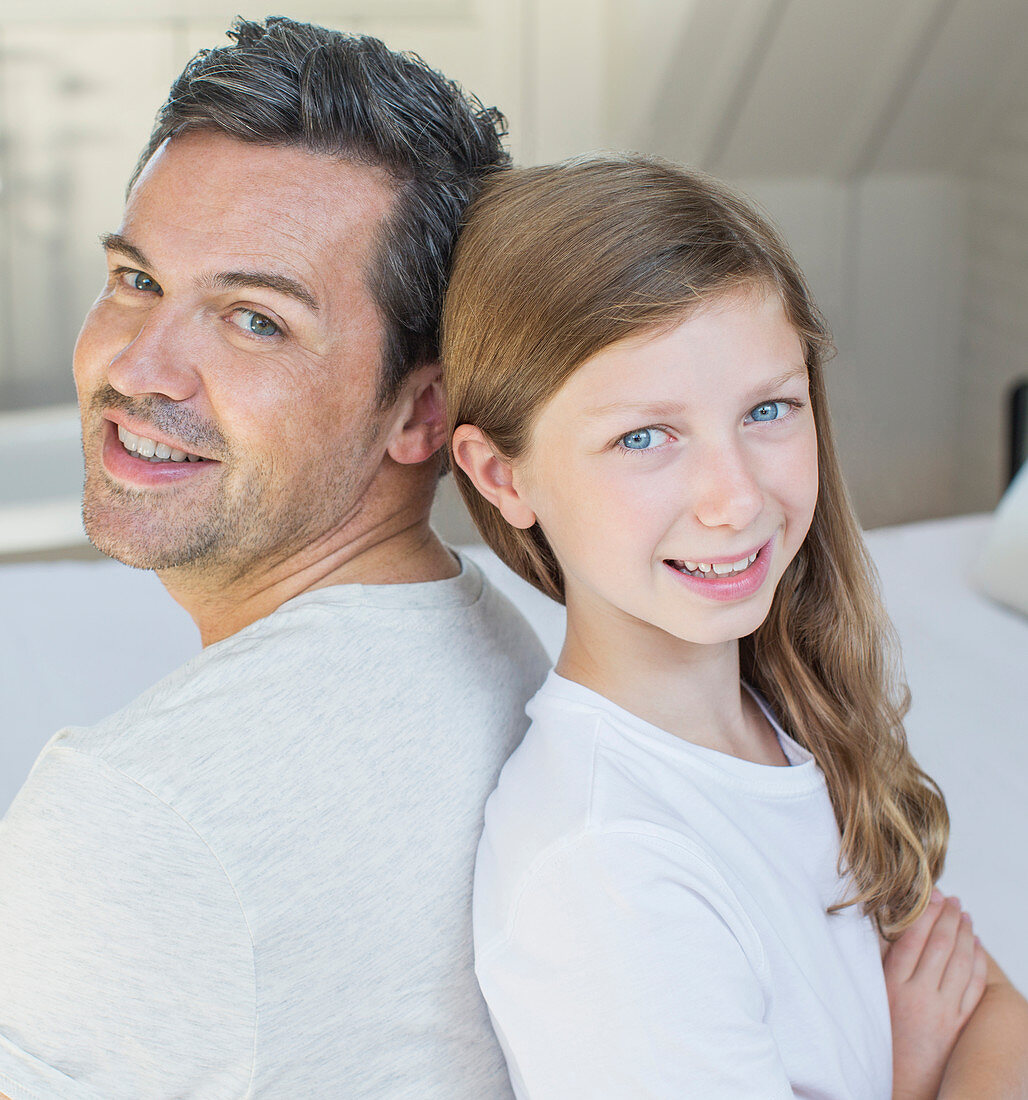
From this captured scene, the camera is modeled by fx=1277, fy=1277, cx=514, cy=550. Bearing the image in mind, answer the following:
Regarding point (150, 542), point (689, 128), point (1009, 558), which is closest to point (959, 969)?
point (150, 542)

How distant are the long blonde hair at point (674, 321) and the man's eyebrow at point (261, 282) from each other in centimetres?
11

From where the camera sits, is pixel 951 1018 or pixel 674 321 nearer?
pixel 674 321

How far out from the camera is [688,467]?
782 mm

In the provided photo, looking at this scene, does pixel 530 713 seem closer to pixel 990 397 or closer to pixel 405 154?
pixel 405 154

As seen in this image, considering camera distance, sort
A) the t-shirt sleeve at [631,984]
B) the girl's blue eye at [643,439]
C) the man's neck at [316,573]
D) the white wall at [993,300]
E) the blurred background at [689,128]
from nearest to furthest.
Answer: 1. the t-shirt sleeve at [631,984]
2. the girl's blue eye at [643,439]
3. the man's neck at [316,573]
4. the blurred background at [689,128]
5. the white wall at [993,300]

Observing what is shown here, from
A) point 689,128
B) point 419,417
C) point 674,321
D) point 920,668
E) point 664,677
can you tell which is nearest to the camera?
point 674,321

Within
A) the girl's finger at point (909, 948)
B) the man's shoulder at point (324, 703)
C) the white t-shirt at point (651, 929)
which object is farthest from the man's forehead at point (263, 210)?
the girl's finger at point (909, 948)

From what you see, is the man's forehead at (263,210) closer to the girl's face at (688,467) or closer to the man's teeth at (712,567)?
the girl's face at (688,467)

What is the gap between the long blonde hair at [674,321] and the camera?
2.60 ft

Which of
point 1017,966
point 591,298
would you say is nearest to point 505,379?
point 591,298

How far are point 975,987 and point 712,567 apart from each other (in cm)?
42

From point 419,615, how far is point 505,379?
0.18 meters

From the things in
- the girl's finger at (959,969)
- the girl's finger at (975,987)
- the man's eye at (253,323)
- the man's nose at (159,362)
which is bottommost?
the girl's finger at (975,987)

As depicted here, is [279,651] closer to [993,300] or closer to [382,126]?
[382,126]
